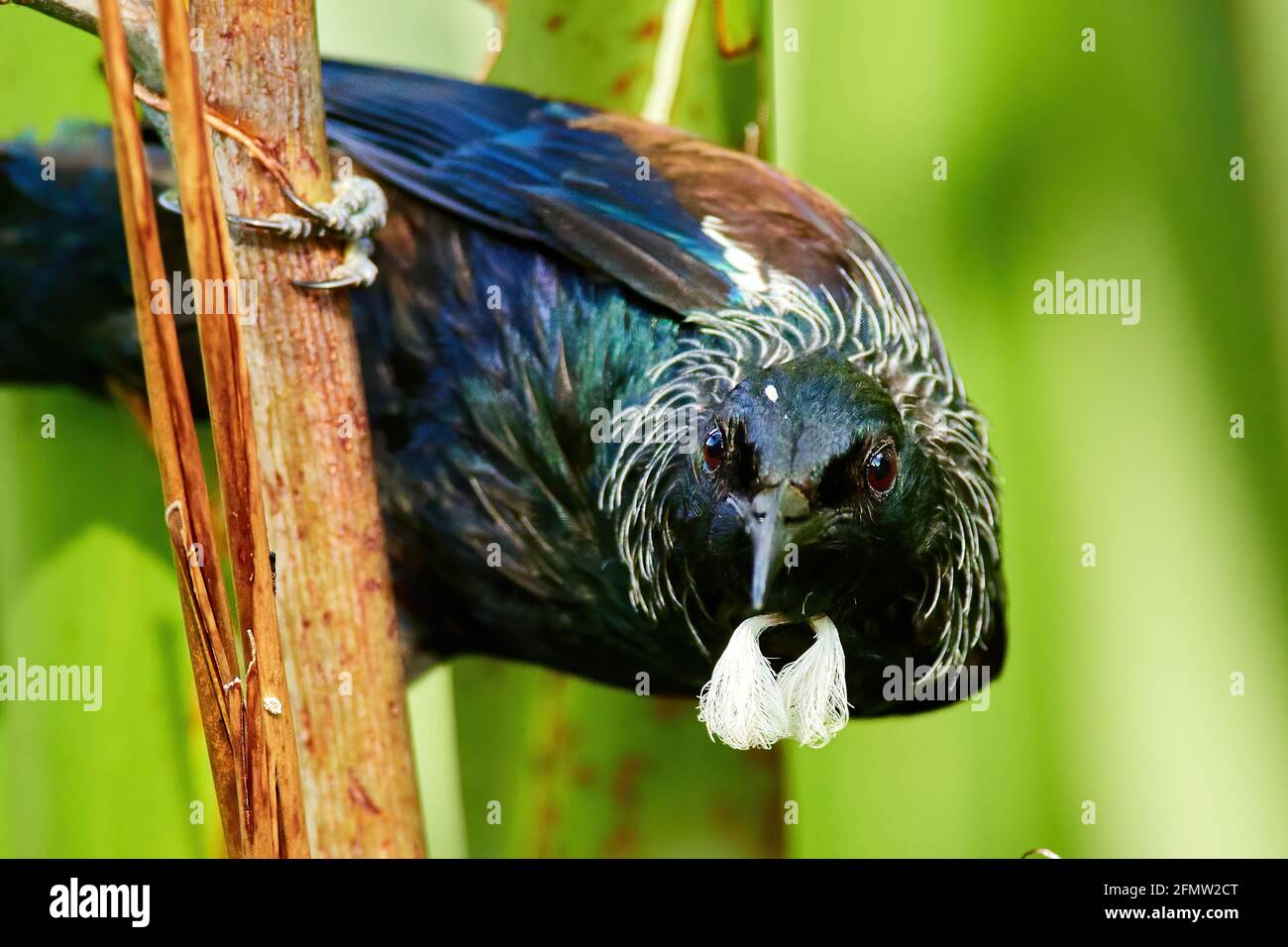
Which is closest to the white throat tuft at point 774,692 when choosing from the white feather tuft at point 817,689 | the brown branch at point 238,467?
the white feather tuft at point 817,689

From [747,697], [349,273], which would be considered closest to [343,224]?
[349,273]

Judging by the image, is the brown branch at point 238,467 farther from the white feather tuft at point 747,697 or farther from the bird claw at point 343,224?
the white feather tuft at point 747,697

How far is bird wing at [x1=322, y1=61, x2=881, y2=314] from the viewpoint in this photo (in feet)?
5.46

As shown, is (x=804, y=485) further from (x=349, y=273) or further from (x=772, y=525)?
(x=349, y=273)

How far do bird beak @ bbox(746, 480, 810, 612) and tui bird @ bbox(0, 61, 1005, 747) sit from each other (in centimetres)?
4

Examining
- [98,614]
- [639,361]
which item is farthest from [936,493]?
[98,614]

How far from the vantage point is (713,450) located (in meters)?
1.37

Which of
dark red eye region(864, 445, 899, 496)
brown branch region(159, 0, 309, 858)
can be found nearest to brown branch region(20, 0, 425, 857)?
brown branch region(159, 0, 309, 858)

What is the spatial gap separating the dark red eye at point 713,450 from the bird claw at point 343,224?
369mm

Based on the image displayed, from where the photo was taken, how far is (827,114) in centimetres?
142

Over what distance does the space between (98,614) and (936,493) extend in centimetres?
101

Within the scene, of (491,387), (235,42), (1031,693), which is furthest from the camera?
(491,387)

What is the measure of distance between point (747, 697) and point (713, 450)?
0.26 meters
